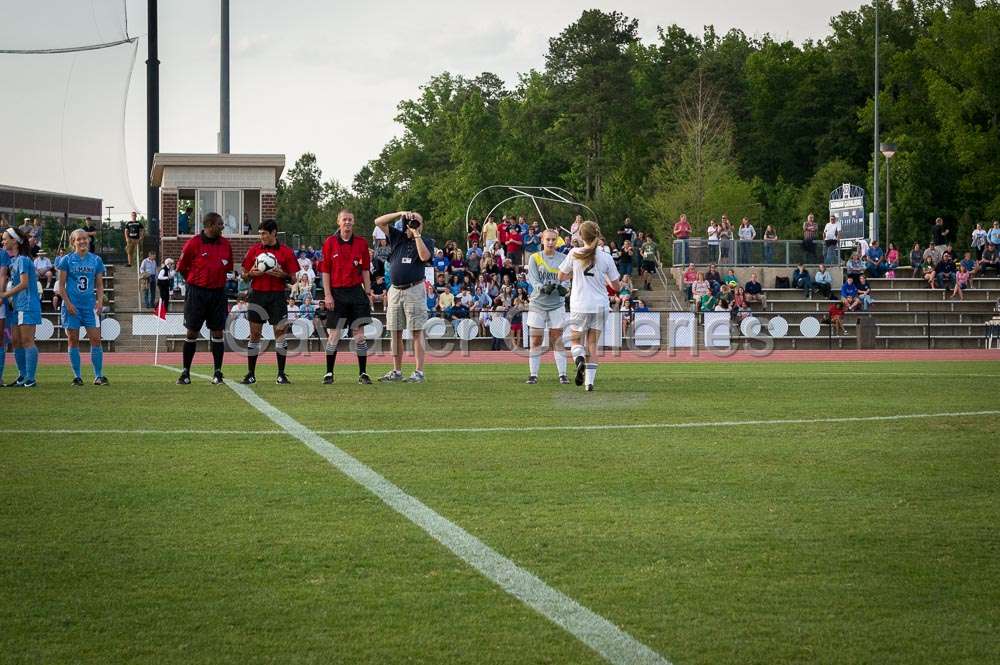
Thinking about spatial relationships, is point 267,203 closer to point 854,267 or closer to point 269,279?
point 854,267

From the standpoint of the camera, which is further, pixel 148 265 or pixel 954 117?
pixel 954 117

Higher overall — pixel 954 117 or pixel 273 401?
pixel 954 117

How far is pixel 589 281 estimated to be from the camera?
14.5 meters

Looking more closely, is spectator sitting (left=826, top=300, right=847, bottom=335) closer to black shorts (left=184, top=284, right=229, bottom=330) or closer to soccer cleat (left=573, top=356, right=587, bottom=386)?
soccer cleat (left=573, top=356, right=587, bottom=386)

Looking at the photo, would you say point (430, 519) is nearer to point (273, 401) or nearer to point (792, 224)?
point (273, 401)

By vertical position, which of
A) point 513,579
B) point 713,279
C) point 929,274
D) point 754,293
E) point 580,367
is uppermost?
point 929,274

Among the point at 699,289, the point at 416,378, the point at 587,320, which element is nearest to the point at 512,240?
the point at 699,289

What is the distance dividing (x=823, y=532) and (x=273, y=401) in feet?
26.3

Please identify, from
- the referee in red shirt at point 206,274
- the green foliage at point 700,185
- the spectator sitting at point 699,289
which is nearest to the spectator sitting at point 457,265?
the spectator sitting at point 699,289

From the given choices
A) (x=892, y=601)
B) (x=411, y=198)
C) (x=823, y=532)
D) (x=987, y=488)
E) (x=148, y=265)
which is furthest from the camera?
(x=411, y=198)

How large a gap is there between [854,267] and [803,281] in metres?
1.71

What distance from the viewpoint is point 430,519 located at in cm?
609

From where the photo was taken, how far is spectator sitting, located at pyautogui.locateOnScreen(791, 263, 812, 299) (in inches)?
1533

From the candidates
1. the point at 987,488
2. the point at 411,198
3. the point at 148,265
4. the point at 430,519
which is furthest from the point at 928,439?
the point at 411,198
